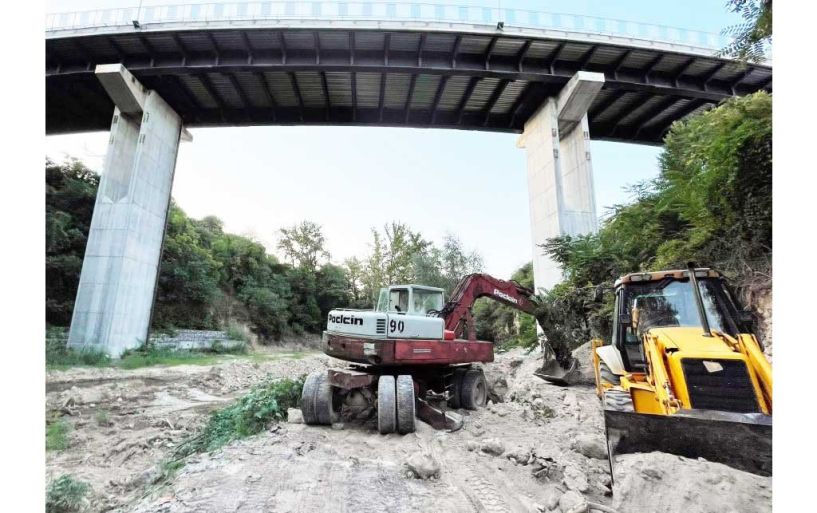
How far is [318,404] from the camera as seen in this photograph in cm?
589

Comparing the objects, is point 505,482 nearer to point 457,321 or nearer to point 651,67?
point 457,321

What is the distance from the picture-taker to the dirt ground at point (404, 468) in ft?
9.92

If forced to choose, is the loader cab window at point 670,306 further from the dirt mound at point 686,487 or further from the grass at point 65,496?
the grass at point 65,496

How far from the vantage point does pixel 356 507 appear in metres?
3.34

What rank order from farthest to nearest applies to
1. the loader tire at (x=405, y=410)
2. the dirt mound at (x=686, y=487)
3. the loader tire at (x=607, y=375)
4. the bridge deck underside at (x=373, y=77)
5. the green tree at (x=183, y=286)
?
the green tree at (x=183, y=286) → the bridge deck underside at (x=373, y=77) → the loader tire at (x=405, y=410) → the loader tire at (x=607, y=375) → the dirt mound at (x=686, y=487)

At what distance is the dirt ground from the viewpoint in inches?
119

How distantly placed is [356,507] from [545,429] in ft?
11.4

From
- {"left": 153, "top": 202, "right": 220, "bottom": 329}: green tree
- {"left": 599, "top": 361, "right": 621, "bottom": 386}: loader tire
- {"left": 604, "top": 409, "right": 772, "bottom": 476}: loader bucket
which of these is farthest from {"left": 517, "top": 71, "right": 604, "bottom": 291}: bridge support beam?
{"left": 153, "top": 202, "right": 220, "bottom": 329}: green tree

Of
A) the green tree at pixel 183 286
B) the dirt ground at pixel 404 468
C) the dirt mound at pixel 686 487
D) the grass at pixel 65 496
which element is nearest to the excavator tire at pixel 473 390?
the dirt ground at pixel 404 468

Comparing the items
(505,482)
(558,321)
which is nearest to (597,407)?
(558,321)

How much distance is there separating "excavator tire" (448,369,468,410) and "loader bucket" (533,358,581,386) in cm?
255

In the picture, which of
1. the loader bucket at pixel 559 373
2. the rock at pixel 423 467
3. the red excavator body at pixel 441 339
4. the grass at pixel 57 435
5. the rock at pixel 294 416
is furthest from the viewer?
the loader bucket at pixel 559 373

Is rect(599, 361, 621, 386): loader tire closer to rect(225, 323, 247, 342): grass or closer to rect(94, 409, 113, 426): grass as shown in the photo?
rect(94, 409, 113, 426): grass

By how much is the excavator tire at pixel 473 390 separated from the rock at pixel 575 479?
3.17 meters
